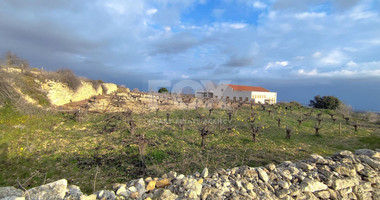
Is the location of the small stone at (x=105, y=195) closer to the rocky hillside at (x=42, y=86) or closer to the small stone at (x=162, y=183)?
the small stone at (x=162, y=183)

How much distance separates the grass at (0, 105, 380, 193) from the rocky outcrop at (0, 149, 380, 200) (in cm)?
122

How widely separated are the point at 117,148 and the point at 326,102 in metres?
29.8

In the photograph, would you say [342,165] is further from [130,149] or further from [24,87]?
[24,87]

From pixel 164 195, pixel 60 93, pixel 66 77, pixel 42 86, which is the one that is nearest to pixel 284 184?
pixel 164 195

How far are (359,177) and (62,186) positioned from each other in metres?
5.28

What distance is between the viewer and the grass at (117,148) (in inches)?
157

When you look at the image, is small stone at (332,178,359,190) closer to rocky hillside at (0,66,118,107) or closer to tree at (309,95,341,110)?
rocky hillside at (0,66,118,107)

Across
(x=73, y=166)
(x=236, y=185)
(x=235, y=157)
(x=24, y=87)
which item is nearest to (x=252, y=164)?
(x=235, y=157)

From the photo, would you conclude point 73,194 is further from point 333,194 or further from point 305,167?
point 333,194

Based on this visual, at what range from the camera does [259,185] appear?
279cm

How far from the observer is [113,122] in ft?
27.7

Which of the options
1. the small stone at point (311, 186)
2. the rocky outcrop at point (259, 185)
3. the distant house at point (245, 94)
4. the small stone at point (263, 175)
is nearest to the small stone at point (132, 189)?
the rocky outcrop at point (259, 185)

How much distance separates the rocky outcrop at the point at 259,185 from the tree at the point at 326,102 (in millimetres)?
25923

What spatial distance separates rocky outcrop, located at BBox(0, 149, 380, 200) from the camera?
2.21 m
